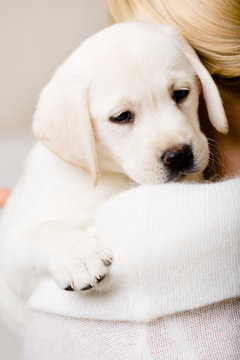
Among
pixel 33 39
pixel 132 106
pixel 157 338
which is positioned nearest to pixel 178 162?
pixel 132 106

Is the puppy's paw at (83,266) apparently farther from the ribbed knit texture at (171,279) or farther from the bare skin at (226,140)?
the bare skin at (226,140)

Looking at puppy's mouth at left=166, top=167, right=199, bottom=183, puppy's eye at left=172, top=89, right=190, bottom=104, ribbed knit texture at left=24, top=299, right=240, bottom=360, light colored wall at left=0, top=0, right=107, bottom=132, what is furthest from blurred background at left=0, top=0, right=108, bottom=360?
ribbed knit texture at left=24, top=299, right=240, bottom=360

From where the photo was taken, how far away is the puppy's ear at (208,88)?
1402 mm

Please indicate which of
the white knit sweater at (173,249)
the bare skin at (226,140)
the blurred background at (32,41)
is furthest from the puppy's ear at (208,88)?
the blurred background at (32,41)

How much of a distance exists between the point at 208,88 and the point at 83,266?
1.98 feet

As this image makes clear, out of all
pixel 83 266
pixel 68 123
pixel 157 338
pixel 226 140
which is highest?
pixel 68 123

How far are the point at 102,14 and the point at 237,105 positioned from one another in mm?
1218

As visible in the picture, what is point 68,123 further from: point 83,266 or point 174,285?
point 174,285

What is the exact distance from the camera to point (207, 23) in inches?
55.7

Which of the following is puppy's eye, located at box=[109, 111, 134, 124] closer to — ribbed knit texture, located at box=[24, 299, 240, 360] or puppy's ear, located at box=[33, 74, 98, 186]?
puppy's ear, located at box=[33, 74, 98, 186]

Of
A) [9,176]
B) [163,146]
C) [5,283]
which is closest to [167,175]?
[163,146]

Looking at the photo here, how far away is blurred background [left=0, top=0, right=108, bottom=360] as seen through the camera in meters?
2.48

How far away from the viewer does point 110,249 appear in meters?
1.11

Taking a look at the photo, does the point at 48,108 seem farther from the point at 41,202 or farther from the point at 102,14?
the point at 102,14
